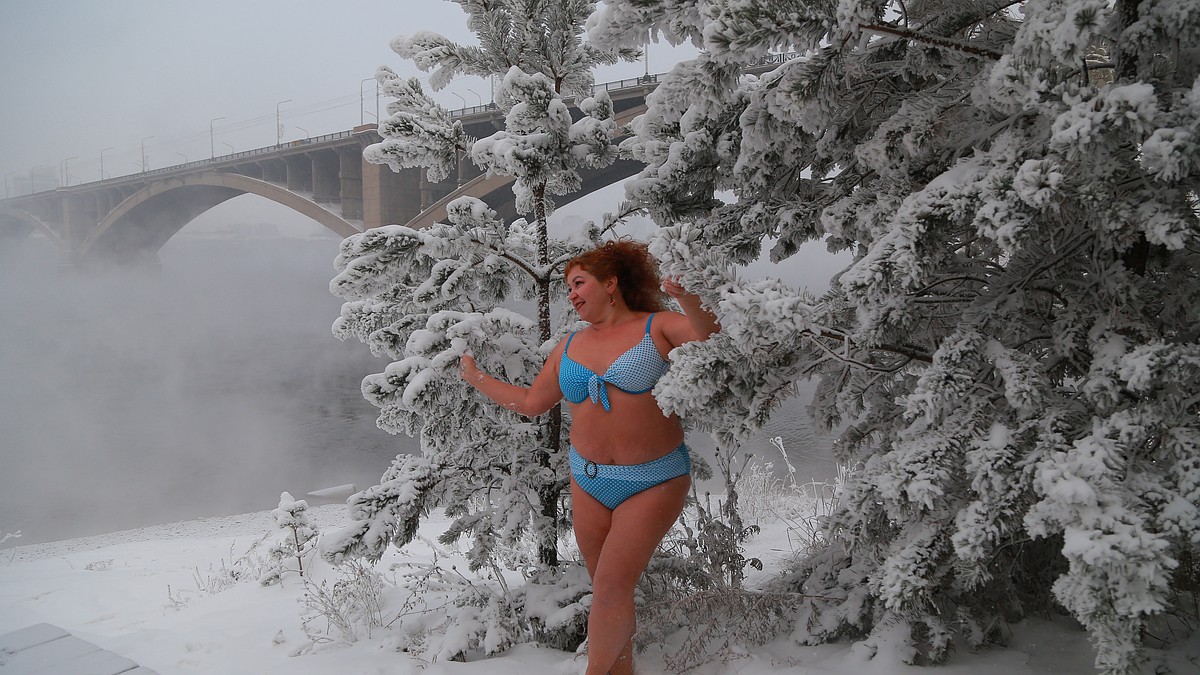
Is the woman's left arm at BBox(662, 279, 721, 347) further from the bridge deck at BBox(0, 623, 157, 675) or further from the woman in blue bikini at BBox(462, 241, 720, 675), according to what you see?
the bridge deck at BBox(0, 623, 157, 675)

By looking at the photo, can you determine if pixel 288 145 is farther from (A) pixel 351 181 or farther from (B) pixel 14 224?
(B) pixel 14 224

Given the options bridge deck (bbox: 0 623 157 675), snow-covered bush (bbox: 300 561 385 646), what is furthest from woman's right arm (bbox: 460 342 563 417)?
bridge deck (bbox: 0 623 157 675)

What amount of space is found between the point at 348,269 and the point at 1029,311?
2.16 meters

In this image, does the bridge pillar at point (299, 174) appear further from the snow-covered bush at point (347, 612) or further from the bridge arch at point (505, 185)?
the snow-covered bush at point (347, 612)

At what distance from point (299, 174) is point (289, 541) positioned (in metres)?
14.9

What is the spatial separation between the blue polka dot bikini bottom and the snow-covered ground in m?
0.64

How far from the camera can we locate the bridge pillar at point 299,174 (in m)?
17.0

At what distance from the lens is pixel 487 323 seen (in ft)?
8.32

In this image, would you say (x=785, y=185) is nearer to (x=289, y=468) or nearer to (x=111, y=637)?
(x=111, y=637)

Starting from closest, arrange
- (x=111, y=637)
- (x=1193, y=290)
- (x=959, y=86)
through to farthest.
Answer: (x=1193, y=290) → (x=959, y=86) → (x=111, y=637)

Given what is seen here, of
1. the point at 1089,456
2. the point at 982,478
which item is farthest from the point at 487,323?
the point at 1089,456

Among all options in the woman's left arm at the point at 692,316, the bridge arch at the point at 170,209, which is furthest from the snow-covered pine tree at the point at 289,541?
the bridge arch at the point at 170,209

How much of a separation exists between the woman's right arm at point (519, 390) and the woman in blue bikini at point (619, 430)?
0.12 feet

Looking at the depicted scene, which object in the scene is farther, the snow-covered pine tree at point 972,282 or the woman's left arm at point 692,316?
the woman's left arm at point 692,316
